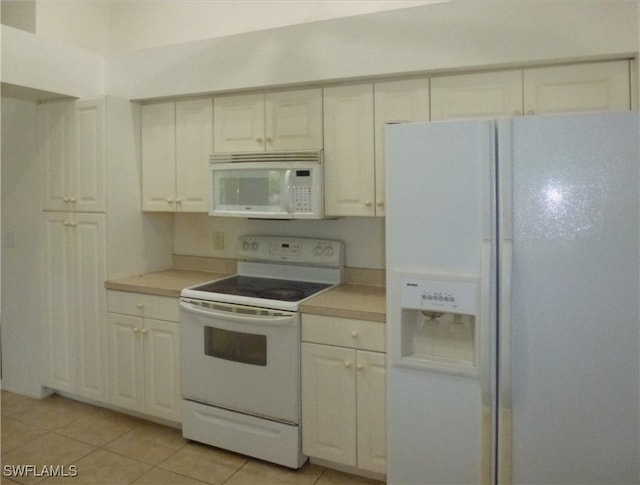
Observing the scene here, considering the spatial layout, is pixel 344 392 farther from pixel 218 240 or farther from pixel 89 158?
pixel 89 158

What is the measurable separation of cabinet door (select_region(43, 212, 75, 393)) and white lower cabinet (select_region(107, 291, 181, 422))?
0.37 metres

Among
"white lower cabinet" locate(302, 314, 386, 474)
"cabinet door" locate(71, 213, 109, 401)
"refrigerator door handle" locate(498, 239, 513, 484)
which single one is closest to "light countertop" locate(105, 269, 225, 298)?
"cabinet door" locate(71, 213, 109, 401)

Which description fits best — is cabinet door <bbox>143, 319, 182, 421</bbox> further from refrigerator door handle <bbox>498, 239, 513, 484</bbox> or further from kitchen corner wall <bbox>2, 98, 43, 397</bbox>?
refrigerator door handle <bbox>498, 239, 513, 484</bbox>

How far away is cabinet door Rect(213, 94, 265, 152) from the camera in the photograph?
108 inches

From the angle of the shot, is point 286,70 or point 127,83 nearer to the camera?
point 286,70

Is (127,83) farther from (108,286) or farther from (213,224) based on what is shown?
(108,286)

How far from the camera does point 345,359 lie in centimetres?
224

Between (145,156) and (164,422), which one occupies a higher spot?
(145,156)

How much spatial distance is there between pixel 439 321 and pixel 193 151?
6.25ft

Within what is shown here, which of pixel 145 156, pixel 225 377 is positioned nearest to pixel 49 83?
pixel 145 156

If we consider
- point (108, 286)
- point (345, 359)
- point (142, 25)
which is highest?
point (142, 25)

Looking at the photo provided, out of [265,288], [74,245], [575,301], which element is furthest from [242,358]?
[575,301]

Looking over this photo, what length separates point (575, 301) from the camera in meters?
1.63

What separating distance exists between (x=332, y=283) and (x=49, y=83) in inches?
83.2
